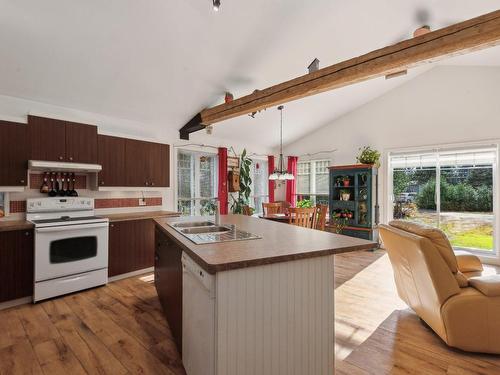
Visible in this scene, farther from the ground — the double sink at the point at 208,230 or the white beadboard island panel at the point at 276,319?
the double sink at the point at 208,230

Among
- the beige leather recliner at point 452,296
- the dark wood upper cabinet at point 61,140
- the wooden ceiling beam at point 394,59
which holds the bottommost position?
the beige leather recliner at point 452,296

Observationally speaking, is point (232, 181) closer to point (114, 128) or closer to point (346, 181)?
point (346, 181)

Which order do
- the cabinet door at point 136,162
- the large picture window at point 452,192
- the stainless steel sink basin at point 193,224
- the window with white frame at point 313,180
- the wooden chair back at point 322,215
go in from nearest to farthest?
the stainless steel sink basin at point 193,224
the cabinet door at point 136,162
the wooden chair back at point 322,215
the large picture window at point 452,192
the window with white frame at point 313,180

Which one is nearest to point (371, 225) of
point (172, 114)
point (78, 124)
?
point (172, 114)

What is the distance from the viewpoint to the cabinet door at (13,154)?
278cm

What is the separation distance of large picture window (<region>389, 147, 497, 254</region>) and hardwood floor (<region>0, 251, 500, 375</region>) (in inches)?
106

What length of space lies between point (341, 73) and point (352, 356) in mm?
2772

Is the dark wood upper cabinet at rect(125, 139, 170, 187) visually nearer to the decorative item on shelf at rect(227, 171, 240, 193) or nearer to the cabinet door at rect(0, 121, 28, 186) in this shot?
the cabinet door at rect(0, 121, 28, 186)

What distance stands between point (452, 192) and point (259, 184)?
13.3 feet

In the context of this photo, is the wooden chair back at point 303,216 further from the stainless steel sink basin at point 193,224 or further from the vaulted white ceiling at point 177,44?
the vaulted white ceiling at point 177,44

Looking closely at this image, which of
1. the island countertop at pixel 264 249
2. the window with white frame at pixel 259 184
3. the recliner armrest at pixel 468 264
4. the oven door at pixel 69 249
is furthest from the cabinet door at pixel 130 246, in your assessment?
the recliner armrest at pixel 468 264

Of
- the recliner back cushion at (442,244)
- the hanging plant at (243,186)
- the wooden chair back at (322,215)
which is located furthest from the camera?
the hanging plant at (243,186)

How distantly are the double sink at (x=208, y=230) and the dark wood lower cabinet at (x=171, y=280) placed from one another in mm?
150

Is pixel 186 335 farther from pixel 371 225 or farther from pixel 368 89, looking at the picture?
pixel 368 89
